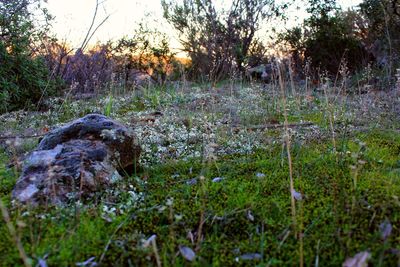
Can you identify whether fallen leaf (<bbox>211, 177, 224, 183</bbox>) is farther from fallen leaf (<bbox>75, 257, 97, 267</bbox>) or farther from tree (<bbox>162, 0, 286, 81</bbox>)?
tree (<bbox>162, 0, 286, 81</bbox>)

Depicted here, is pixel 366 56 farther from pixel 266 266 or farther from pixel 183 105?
pixel 266 266

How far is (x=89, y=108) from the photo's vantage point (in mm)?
6234

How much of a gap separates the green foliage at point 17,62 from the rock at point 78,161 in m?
4.51

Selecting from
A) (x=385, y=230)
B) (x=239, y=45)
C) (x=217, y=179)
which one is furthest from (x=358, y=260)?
(x=239, y=45)

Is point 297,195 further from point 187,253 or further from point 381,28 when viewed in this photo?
point 381,28

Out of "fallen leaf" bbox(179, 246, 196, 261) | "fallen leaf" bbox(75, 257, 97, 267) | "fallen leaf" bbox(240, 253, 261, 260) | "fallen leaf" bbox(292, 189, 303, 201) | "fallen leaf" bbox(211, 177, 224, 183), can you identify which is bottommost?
"fallen leaf" bbox(240, 253, 261, 260)

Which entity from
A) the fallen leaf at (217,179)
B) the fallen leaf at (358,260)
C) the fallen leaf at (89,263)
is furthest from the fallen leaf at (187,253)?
the fallen leaf at (217,179)

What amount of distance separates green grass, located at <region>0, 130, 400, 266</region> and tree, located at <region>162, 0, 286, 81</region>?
9331 millimetres

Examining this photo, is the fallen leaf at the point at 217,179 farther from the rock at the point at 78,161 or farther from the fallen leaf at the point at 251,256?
the fallen leaf at the point at 251,256

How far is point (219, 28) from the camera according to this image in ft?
40.3

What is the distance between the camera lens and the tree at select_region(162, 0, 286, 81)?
12.1 m

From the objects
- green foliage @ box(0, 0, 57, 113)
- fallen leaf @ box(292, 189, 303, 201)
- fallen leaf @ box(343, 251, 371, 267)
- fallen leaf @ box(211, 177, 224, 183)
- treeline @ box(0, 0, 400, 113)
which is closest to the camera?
fallen leaf @ box(343, 251, 371, 267)

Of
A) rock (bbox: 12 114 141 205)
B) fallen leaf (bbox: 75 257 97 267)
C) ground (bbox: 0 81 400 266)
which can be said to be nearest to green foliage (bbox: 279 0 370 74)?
ground (bbox: 0 81 400 266)

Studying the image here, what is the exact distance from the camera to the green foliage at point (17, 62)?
695 centimetres
